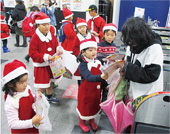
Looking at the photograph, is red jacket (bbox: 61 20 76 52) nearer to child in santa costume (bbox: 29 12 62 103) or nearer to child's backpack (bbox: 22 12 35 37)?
child in santa costume (bbox: 29 12 62 103)

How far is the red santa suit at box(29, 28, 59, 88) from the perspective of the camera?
2096 millimetres

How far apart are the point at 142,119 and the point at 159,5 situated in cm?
433

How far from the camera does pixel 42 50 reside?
2.16m

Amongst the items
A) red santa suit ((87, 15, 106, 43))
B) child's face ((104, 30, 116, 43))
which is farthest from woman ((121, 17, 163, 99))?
red santa suit ((87, 15, 106, 43))

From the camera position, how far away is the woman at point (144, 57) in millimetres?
1139

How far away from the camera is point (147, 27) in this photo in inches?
46.5

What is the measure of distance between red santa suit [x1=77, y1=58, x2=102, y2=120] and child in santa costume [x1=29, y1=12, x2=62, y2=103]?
0.60 metres

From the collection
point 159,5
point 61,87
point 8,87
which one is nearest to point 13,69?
point 8,87

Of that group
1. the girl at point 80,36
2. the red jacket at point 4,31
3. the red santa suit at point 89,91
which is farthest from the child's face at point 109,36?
the red jacket at point 4,31

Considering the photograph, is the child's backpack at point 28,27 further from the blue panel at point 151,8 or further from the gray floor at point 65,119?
the blue panel at point 151,8

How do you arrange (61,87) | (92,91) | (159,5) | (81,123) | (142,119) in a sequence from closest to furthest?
(142,119)
(92,91)
(81,123)
(61,87)
(159,5)

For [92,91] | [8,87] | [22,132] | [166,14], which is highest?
[166,14]

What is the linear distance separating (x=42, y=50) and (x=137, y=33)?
4.54 ft

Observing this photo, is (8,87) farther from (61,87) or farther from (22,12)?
(22,12)
